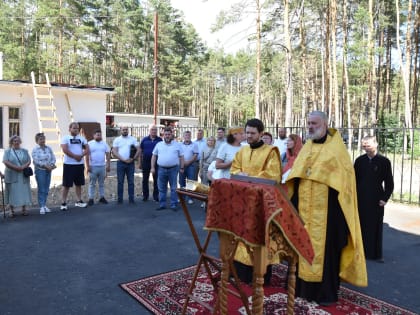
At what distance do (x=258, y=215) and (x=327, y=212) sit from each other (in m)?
1.71

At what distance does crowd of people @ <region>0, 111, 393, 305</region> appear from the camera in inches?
159

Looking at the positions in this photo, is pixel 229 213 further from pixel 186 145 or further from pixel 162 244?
pixel 186 145

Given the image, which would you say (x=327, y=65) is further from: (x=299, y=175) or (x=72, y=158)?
(x=299, y=175)

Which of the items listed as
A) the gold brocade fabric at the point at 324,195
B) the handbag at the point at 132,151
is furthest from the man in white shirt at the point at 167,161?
the gold brocade fabric at the point at 324,195

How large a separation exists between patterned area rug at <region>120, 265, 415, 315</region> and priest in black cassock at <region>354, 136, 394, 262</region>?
55.0 inches

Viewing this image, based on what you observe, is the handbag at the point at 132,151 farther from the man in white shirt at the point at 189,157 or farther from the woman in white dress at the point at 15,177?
the woman in white dress at the point at 15,177

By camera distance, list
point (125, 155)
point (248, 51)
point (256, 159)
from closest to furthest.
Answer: point (256, 159) < point (125, 155) < point (248, 51)

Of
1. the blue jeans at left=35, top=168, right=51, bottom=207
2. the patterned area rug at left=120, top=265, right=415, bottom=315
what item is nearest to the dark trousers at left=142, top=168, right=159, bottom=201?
the blue jeans at left=35, top=168, right=51, bottom=207

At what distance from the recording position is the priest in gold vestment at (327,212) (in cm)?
400

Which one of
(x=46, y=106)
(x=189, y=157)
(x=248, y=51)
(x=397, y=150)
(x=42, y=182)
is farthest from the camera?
(x=248, y=51)

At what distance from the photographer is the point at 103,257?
557 centimetres

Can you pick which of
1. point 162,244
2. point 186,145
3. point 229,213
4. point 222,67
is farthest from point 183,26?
point 229,213

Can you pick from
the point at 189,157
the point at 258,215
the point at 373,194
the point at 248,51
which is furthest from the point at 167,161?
the point at 248,51

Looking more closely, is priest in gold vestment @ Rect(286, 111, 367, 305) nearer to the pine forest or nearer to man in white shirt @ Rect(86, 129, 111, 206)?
man in white shirt @ Rect(86, 129, 111, 206)
